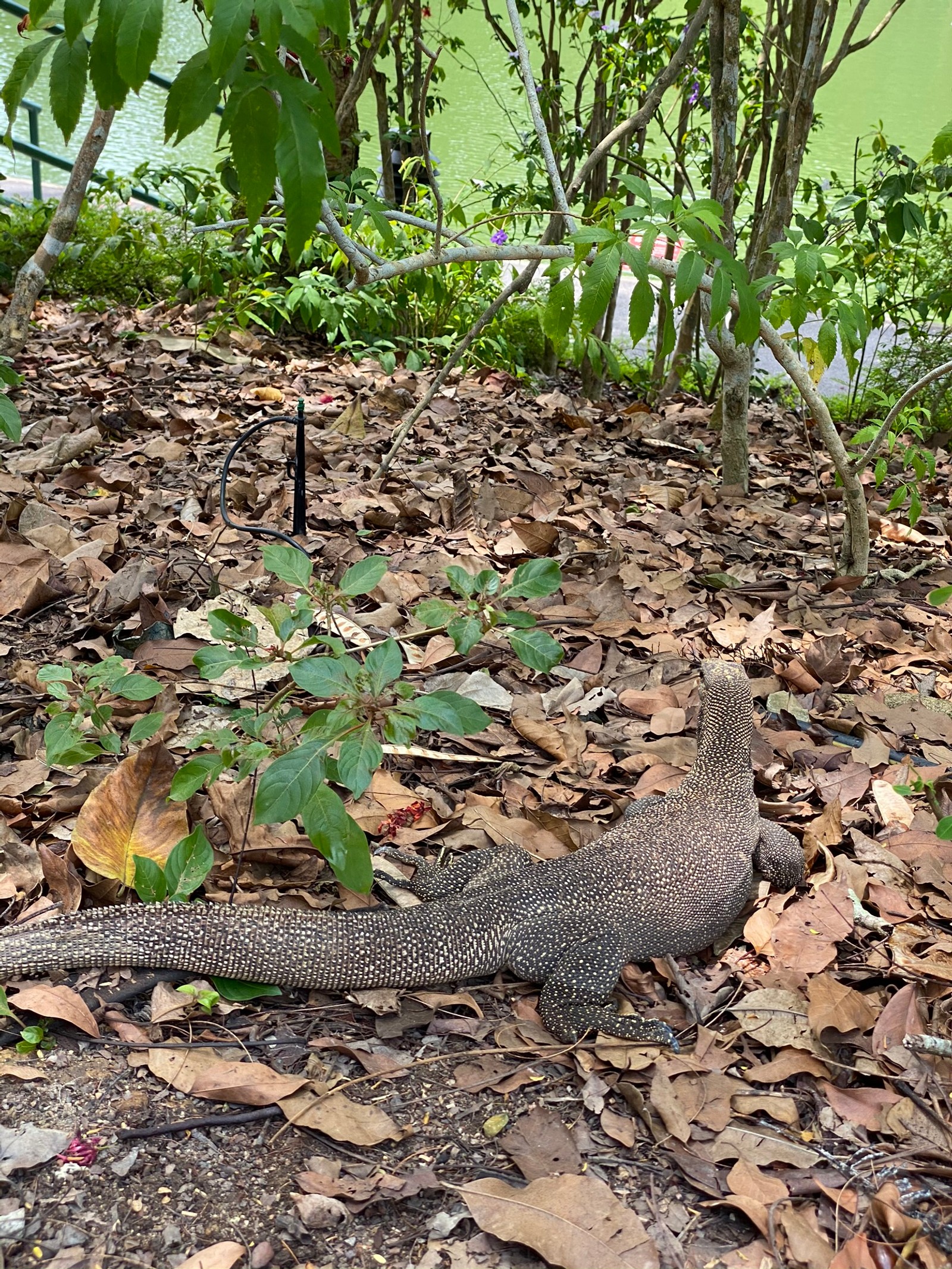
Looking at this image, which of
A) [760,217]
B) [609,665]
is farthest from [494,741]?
[760,217]

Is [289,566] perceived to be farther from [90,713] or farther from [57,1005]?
[57,1005]

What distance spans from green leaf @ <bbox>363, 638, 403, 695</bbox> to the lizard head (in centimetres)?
129

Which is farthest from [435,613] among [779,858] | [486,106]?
[486,106]

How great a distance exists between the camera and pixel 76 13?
160 cm

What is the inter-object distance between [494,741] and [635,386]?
5.42 m

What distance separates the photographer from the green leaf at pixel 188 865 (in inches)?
92.7

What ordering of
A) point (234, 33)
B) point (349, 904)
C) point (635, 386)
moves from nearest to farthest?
point (234, 33) → point (349, 904) → point (635, 386)

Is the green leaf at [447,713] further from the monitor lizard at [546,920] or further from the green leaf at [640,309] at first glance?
the green leaf at [640,309]

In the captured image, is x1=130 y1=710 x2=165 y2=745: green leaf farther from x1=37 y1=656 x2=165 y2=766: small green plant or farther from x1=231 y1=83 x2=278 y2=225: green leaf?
x1=231 y1=83 x2=278 y2=225: green leaf

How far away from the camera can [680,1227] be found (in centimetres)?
193

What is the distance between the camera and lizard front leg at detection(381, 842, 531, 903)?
9.11 feet

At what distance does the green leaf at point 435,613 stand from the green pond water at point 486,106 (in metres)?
8.44

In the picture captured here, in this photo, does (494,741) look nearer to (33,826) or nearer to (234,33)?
(33,826)

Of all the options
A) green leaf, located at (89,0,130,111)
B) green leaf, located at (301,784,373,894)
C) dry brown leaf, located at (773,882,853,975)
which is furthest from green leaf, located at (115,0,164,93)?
dry brown leaf, located at (773,882,853,975)
